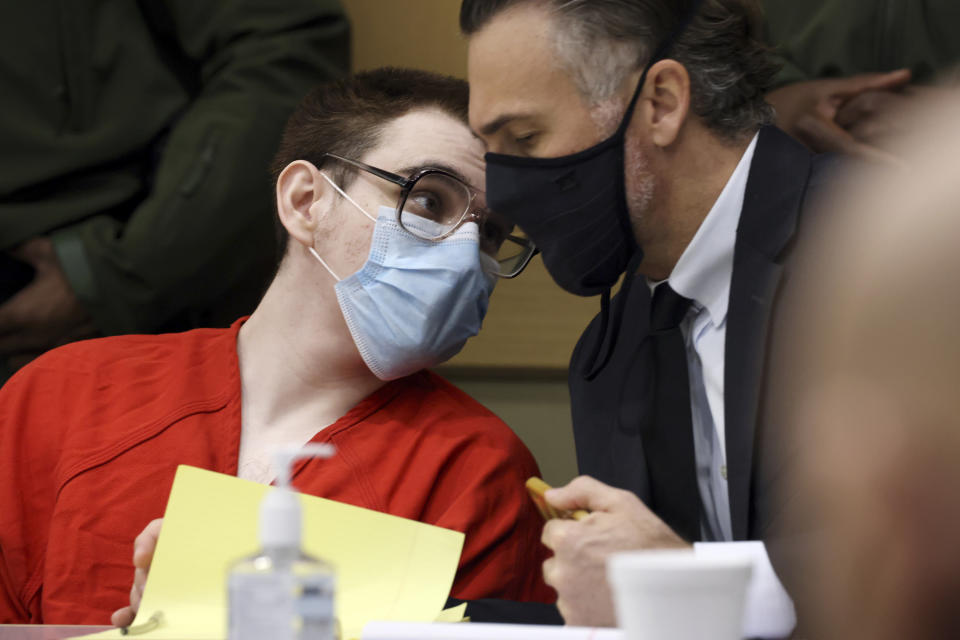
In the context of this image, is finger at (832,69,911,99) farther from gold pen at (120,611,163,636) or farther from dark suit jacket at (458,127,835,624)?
gold pen at (120,611,163,636)

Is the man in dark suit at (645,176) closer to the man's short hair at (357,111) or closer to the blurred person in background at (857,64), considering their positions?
the man's short hair at (357,111)

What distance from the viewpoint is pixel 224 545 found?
988mm

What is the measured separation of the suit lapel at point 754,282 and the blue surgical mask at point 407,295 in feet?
1.27

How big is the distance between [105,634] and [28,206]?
4.11 feet

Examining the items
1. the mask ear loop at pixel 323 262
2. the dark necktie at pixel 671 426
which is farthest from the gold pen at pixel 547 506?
the mask ear loop at pixel 323 262

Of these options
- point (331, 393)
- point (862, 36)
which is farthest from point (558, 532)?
point (862, 36)

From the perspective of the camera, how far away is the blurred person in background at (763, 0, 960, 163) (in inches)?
71.1

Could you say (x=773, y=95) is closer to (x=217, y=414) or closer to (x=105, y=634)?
(x=217, y=414)

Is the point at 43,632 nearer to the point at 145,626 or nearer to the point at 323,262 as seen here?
the point at 145,626

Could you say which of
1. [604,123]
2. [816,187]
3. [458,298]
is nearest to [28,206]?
[458,298]

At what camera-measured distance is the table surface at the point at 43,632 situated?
3.15 ft

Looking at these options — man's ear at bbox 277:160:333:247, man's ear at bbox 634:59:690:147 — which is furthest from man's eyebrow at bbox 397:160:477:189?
man's ear at bbox 634:59:690:147

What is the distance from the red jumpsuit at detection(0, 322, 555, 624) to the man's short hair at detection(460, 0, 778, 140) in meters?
0.50

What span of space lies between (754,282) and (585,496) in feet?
1.18
